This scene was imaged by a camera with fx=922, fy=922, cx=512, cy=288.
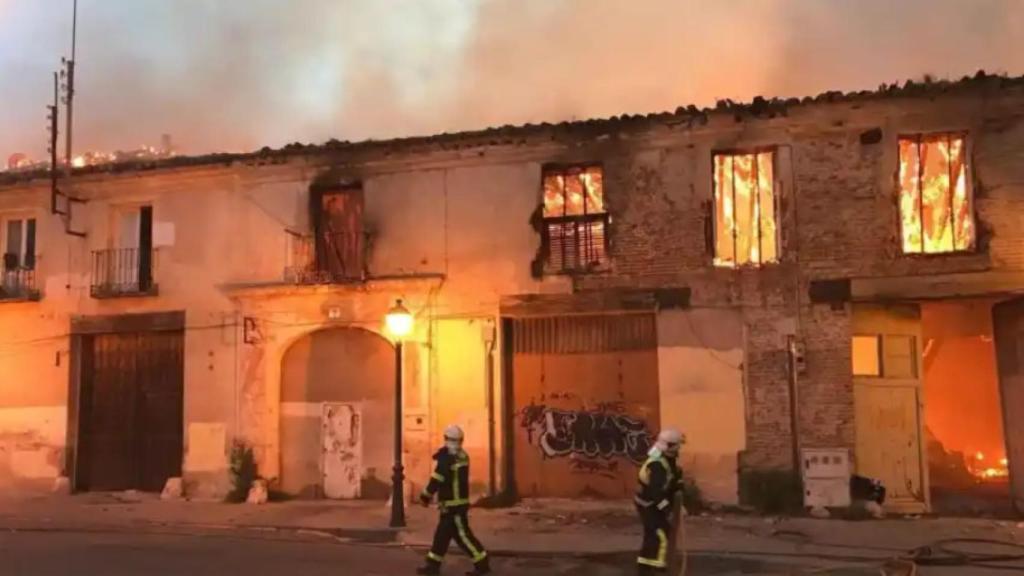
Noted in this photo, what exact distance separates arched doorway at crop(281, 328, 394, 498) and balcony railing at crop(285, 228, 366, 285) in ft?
3.60

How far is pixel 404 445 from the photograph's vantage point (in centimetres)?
1708

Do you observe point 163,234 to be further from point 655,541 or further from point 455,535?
point 655,541

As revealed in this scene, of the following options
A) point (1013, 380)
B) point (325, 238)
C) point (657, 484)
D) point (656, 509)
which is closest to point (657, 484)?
point (657, 484)

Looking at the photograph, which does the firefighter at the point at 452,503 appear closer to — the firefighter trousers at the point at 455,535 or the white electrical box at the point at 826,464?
the firefighter trousers at the point at 455,535

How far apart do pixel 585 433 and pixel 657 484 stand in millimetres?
7270

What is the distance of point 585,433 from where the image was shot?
659 inches

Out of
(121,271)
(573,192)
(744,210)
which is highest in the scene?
(573,192)

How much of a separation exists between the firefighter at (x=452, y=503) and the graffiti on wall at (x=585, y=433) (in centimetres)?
632

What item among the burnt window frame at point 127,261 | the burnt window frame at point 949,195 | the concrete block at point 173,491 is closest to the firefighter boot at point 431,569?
the concrete block at point 173,491

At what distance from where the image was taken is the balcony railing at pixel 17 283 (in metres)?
19.5

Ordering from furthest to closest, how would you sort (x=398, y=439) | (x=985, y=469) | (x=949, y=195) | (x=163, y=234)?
(x=163, y=234) < (x=985, y=469) < (x=949, y=195) < (x=398, y=439)

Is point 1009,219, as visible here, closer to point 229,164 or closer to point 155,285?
point 229,164

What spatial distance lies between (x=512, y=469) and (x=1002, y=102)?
10344 mm

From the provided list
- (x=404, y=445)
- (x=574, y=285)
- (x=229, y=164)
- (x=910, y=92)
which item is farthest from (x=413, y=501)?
(x=910, y=92)
